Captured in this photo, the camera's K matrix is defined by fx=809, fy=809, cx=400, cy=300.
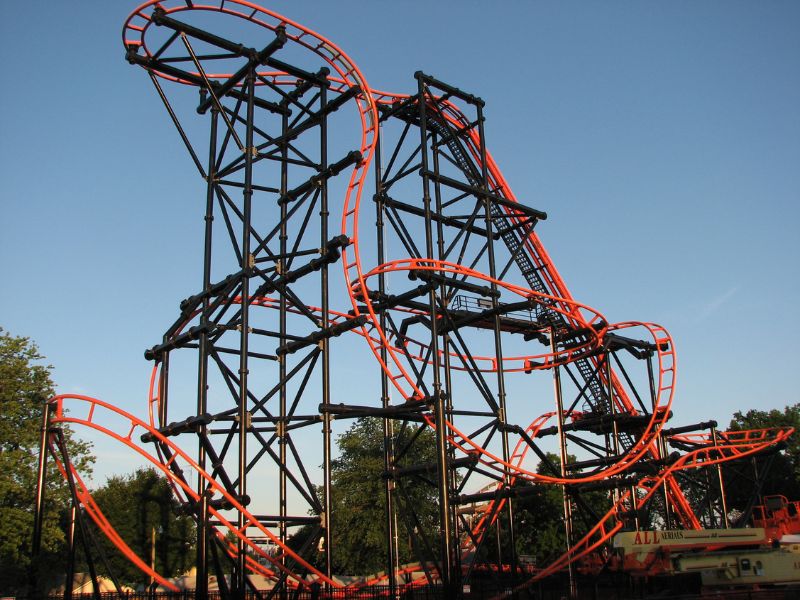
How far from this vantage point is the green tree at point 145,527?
152 feet

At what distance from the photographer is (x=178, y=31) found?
60.6ft

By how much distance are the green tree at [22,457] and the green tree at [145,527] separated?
11895 mm

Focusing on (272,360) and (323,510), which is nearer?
(323,510)

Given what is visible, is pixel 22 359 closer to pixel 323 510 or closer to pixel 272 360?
pixel 272 360

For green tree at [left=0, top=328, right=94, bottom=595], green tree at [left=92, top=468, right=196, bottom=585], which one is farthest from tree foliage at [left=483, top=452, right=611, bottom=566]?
green tree at [left=0, top=328, right=94, bottom=595]

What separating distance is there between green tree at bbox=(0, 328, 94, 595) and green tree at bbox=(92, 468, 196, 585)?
39.0 feet

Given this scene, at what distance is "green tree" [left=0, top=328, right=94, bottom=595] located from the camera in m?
30.5

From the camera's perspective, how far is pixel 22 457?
3131 centimetres

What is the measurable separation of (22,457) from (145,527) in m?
15.9

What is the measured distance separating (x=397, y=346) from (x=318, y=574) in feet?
34.0

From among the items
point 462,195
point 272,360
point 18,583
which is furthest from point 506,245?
point 18,583

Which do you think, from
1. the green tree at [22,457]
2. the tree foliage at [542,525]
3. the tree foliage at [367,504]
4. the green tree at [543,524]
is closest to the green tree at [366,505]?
the tree foliage at [367,504]

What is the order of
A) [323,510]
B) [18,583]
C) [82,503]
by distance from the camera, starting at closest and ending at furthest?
[82,503] → [323,510] → [18,583]

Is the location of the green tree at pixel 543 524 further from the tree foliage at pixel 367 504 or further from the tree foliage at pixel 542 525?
the tree foliage at pixel 367 504
